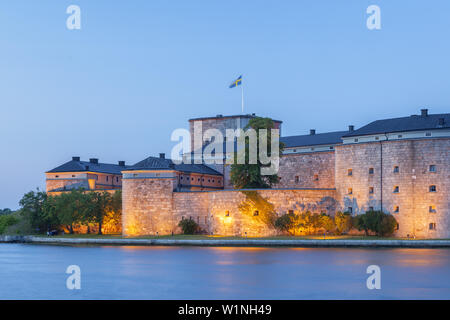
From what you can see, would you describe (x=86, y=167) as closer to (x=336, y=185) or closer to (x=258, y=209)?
(x=258, y=209)

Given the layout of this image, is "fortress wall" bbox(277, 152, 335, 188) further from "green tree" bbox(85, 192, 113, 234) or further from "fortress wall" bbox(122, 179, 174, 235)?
"green tree" bbox(85, 192, 113, 234)

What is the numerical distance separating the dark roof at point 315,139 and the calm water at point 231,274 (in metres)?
15.1

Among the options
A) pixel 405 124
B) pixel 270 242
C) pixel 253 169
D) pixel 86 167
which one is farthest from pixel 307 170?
pixel 86 167

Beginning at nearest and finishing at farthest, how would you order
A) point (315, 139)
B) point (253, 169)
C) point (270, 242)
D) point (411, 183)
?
point (270, 242)
point (411, 183)
point (253, 169)
point (315, 139)

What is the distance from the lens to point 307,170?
55812 millimetres

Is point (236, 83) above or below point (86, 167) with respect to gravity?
above

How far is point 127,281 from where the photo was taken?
31578 mm

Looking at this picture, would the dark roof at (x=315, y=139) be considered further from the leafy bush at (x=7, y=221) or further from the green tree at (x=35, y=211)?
the leafy bush at (x=7, y=221)

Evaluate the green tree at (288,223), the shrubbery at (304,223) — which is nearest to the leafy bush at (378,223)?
the shrubbery at (304,223)

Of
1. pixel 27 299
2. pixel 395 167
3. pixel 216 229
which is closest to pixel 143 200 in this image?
pixel 216 229

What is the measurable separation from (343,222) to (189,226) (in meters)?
10.2

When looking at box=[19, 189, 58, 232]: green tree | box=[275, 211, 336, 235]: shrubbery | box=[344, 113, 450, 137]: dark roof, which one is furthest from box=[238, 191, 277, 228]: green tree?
box=[19, 189, 58, 232]: green tree
